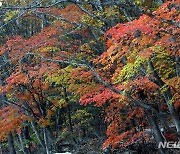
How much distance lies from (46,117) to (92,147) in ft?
11.7

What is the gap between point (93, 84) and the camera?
10047mm

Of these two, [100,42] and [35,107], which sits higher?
[100,42]

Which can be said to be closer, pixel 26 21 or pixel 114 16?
pixel 114 16

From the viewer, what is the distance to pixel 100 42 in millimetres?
11773

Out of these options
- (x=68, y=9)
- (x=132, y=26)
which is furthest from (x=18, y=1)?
(x=132, y=26)

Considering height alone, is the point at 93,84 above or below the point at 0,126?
above

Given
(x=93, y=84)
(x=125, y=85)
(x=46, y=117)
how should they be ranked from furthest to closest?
(x=46, y=117) < (x=93, y=84) < (x=125, y=85)

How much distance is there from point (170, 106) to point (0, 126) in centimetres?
753

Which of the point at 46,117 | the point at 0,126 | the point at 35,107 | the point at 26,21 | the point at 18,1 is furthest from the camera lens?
the point at 26,21

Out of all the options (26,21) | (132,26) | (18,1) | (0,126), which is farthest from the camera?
(26,21)

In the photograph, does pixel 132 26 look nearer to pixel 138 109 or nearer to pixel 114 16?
pixel 114 16

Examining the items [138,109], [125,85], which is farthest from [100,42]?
[125,85]

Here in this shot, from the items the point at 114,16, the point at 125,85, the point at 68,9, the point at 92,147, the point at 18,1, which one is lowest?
the point at 92,147

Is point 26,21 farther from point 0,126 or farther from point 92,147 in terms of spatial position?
point 92,147
